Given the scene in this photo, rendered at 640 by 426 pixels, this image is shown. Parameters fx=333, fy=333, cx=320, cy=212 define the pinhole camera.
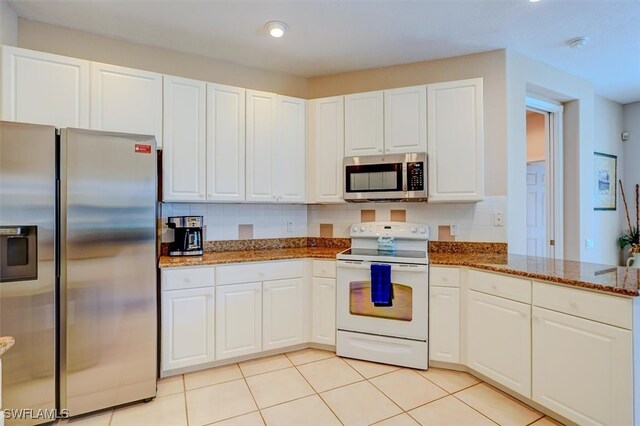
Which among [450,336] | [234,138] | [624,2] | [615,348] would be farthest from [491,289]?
[234,138]

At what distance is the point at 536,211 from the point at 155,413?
431 centimetres

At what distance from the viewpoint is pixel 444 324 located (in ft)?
8.55

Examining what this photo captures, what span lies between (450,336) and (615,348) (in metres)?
1.07

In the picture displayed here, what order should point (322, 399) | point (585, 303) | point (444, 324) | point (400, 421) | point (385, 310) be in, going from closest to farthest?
point (585, 303) < point (400, 421) < point (322, 399) < point (444, 324) < point (385, 310)

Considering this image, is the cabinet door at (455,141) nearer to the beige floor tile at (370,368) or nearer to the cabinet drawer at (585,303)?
the cabinet drawer at (585,303)

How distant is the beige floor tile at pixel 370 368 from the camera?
260cm

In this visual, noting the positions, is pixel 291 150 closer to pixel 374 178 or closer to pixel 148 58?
pixel 374 178

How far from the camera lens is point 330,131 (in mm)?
3232

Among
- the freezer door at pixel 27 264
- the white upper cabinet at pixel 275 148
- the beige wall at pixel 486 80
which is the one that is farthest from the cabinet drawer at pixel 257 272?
the beige wall at pixel 486 80

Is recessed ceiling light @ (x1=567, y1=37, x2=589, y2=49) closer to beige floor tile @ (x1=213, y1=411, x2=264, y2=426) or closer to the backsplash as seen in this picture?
the backsplash

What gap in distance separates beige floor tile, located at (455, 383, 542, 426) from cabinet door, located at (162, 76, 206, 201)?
252cm

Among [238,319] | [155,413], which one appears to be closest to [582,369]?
[238,319]

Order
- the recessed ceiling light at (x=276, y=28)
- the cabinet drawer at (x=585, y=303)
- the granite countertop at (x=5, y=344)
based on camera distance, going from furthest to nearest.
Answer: the recessed ceiling light at (x=276, y=28) < the cabinet drawer at (x=585, y=303) < the granite countertop at (x=5, y=344)

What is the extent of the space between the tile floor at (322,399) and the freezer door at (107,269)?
22 centimetres
